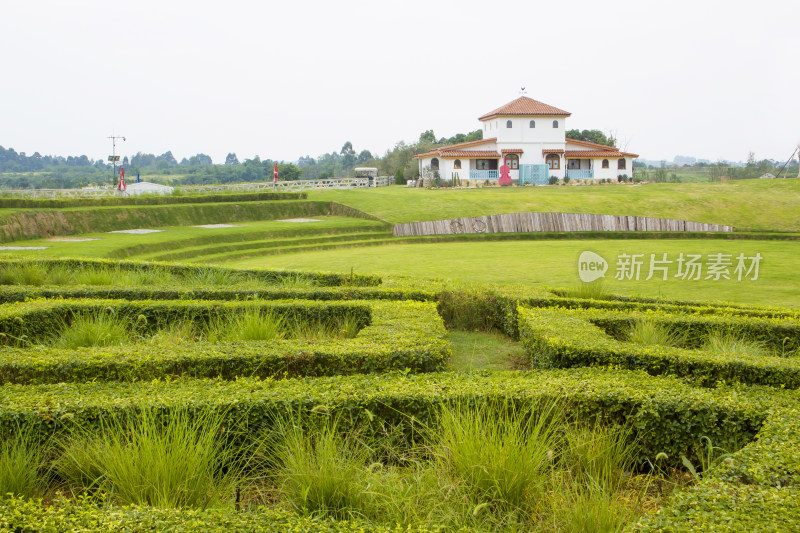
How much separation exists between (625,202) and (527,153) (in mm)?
14402

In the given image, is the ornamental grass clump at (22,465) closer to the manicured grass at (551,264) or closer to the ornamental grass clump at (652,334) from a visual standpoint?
the ornamental grass clump at (652,334)

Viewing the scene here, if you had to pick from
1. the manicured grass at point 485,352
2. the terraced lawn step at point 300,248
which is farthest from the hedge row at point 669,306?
the terraced lawn step at point 300,248

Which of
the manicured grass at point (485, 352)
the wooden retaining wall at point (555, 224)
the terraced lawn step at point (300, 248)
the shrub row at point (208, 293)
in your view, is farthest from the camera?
the wooden retaining wall at point (555, 224)

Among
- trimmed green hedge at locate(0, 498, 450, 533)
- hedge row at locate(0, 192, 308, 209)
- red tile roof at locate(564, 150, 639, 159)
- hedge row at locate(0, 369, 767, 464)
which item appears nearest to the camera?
trimmed green hedge at locate(0, 498, 450, 533)

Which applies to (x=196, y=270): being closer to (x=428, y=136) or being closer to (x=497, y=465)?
(x=497, y=465)

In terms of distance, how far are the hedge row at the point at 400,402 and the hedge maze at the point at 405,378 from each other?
0.04 ft

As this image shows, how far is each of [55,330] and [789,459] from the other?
753 centimetres

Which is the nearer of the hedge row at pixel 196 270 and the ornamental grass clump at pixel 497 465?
the ornamental grass clump at pixel 497 465

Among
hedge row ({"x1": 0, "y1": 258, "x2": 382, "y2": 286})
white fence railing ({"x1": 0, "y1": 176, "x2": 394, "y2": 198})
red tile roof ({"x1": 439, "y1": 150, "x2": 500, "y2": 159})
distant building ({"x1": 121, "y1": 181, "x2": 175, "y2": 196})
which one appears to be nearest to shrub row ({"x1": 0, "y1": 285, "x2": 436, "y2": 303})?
hedge row ({"x1": 0, "y1": 258, "x2": 382, "y2": 286})

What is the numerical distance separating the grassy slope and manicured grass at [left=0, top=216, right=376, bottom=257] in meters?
3.67

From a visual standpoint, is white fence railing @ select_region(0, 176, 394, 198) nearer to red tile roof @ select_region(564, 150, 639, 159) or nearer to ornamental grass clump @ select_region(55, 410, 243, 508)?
red tile roof @ select_region(564, 150, 639, 159)

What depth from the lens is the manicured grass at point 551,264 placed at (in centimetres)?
1220

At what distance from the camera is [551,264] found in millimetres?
16047

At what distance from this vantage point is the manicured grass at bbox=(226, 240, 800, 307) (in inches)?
480
